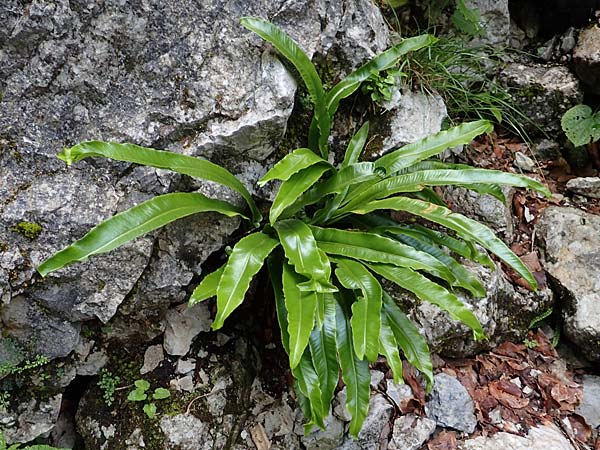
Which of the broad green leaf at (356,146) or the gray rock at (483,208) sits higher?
the broad green leaf at (356,146)

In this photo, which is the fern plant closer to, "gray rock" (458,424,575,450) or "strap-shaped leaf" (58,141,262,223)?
"strap-shaped leaf" (58,141,262,223)

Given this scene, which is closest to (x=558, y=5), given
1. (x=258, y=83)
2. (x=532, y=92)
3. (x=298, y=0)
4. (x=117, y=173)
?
(x=532, y=92)

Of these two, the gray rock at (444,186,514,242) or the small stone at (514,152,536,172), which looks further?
the small stone at (514,152,536,172)

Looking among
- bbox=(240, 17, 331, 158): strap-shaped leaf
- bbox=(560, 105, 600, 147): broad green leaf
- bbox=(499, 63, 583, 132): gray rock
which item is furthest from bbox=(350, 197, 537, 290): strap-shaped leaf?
bbox=(499, 63, 583, 132): gray rock

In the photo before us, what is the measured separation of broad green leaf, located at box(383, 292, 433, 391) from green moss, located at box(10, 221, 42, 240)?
140 centimetres

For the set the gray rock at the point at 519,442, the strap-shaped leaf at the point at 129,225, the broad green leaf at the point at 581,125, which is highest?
the strap-shaped leaf at the point at 129,225

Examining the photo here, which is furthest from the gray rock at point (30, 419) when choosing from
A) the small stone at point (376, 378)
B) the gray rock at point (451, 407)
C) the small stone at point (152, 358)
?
the gray rock at point (451, 407)

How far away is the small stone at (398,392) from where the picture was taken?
2.35m

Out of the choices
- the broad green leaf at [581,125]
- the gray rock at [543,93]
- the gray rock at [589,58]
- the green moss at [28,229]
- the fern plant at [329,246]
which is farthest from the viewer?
the gray rock at [543,93]

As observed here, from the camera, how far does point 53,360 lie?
1952 mm

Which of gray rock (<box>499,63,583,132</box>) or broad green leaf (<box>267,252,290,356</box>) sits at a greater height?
broad green leaf (<box>267,252,290,356</box>)

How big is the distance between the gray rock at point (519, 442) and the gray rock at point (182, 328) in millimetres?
1371

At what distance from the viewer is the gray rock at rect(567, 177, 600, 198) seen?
3172mm

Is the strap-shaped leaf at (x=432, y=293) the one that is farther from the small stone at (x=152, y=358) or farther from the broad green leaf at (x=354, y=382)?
the small stone at (x=152, y=358)
